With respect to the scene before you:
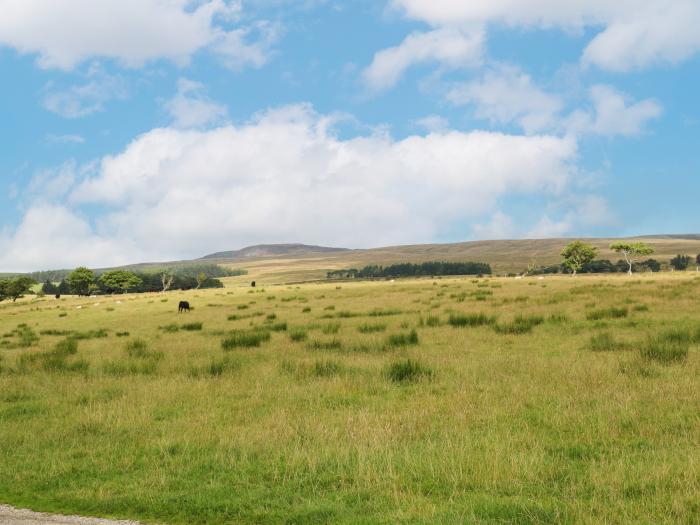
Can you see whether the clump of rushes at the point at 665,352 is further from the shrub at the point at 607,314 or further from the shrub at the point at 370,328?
the shrub at the point at 370,328

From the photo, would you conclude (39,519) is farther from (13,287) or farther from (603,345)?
(13,287)

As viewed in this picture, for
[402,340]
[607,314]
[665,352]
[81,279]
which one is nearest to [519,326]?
[402,340]

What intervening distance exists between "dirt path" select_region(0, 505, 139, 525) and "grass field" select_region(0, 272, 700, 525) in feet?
0.78

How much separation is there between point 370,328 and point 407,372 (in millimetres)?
10231

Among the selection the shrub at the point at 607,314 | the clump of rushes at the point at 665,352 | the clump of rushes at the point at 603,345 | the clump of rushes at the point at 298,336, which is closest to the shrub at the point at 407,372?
the clump of rushes at the point at 665,352

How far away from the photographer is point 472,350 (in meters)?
15.5

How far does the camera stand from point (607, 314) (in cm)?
2200

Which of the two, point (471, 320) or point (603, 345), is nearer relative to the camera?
point (603, 345)

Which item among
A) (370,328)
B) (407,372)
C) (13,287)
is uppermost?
(13,287)

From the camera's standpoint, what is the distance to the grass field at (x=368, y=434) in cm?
582

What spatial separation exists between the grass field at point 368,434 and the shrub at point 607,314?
5270mm

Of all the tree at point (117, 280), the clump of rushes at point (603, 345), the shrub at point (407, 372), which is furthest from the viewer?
the tree at point (117, 280)

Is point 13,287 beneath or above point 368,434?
above

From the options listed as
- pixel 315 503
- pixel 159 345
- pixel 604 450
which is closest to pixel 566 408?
pixel 604 450
